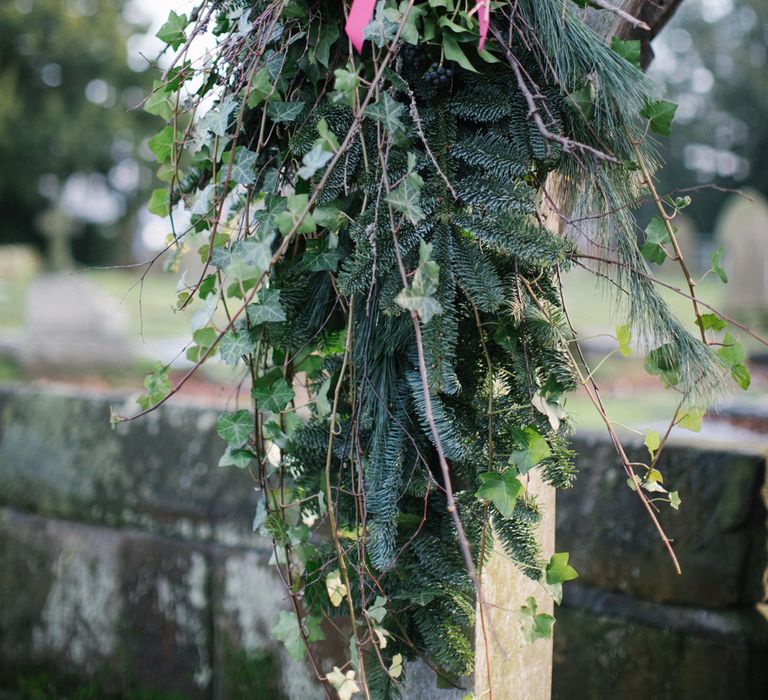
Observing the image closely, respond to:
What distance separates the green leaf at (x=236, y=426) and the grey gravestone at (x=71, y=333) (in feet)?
22.5

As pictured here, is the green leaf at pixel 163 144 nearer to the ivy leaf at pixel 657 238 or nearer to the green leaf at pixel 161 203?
the green leaf at pixel 161 203

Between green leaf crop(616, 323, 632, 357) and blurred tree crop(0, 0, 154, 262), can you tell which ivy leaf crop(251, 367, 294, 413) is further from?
blurred tree crop(0, 0, 154, 262)

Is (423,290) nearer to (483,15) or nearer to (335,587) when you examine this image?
(483,15)

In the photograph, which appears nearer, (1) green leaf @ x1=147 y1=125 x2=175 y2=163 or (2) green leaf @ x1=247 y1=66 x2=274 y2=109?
(2) green leaf @ x1=247 y1=66 x2=274 y2=109

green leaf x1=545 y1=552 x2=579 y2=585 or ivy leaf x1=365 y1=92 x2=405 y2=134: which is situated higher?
ivy leaf x1=365 y1=92 x2=405 y2=134

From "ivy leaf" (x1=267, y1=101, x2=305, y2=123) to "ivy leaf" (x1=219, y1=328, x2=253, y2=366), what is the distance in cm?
32

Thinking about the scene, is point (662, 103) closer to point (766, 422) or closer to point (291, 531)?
point (291, 531)

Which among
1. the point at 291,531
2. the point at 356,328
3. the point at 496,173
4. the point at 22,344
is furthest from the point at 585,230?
the point at 22,344

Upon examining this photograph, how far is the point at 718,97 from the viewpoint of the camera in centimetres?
3011

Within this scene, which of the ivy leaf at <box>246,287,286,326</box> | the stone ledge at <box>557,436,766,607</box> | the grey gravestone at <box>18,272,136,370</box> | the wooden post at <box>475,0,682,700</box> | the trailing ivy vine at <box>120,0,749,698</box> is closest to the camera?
the trailing ivy vine at <box>120,0,749,698</box>

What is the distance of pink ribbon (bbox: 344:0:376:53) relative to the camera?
3.27 ft

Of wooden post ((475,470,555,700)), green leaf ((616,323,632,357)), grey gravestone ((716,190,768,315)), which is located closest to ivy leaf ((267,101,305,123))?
green leaf ((616,323,632,357))

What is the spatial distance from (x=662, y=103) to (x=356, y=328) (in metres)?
0.52

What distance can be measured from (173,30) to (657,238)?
809 millimetres
